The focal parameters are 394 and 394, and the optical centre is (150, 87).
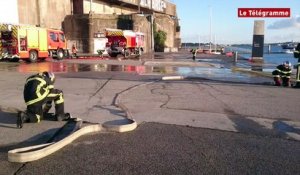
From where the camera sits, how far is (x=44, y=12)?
4391 cm

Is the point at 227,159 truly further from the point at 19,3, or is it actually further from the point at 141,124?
the point at 19,3

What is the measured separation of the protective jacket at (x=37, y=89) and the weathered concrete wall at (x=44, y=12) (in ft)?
112

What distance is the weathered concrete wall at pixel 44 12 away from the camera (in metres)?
40.6

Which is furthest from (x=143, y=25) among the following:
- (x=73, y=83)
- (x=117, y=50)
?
(x=73, y=83)

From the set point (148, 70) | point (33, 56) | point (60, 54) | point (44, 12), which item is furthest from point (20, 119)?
point (44, 12)

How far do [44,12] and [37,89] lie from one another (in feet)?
125

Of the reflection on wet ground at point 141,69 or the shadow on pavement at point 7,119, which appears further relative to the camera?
the reflection on wet ground at point 141,69

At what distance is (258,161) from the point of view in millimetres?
5902

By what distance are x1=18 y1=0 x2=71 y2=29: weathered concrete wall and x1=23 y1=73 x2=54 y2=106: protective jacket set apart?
34.2 meters

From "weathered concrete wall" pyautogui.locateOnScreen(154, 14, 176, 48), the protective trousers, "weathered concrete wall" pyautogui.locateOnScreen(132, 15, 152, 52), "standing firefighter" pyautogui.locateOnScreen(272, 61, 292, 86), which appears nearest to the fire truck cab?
"standing firefighter" pyautogui.locateOnScreen(272, 61, 292, 86)

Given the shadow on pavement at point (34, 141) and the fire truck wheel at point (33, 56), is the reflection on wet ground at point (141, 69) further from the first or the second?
the shadow on pavement at point (34, 141)

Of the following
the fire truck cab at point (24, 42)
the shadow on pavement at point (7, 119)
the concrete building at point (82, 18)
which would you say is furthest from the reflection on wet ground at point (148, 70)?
the concrete building at point (82, 18)

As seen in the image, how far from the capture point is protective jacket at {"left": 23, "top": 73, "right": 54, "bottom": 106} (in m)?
8.05

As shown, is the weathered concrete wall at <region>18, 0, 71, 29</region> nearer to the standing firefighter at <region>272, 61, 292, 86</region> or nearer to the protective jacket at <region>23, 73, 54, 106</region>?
the standing firefighter at <region>272, 61, 292, 86</region>
